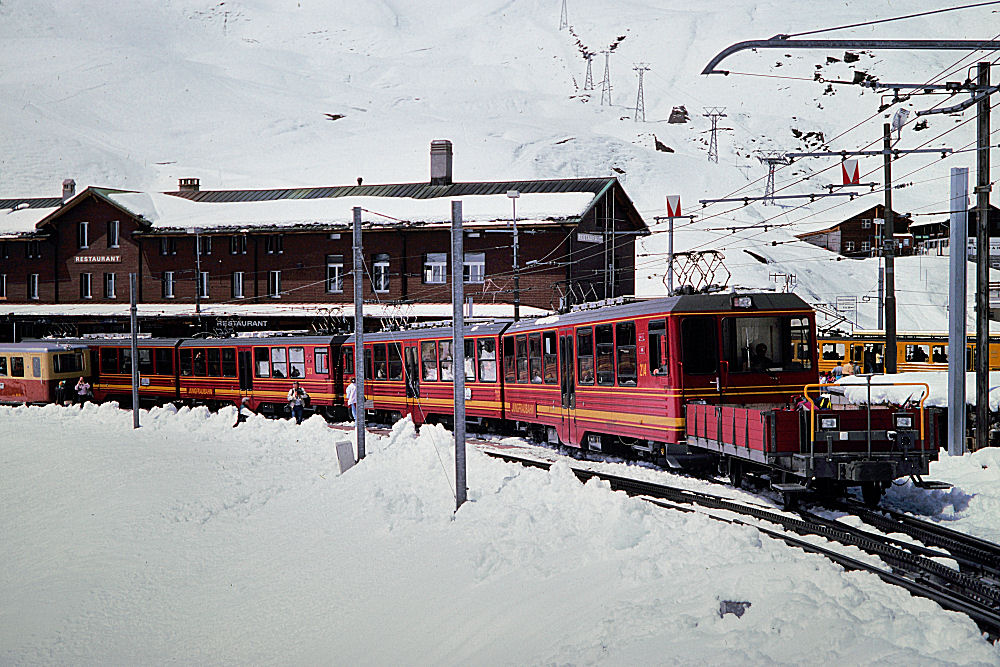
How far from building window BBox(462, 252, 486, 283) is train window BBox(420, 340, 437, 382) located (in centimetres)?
1797

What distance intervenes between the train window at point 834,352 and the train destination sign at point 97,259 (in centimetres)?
3784

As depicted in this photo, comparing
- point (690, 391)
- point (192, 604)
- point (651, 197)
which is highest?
point (651, 197)

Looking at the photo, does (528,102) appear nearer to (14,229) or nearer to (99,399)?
(14,229)

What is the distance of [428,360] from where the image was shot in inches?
1070

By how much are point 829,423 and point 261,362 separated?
24.9 m

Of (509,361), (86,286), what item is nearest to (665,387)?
(509,361)

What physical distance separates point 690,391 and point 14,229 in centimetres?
5098

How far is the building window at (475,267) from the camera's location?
45.3 meters

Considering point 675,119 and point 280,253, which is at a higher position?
point 675,119

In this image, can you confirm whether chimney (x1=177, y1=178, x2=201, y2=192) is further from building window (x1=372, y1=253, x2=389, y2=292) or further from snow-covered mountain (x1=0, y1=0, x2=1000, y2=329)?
snow-covered mountain (x1=0, y1=0, x2=1000, y2=329)

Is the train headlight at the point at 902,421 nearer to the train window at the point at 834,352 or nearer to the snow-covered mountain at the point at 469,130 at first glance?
the train window at the point at 834,352

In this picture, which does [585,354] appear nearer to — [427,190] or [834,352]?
[834,352]

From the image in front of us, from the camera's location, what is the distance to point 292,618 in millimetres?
12195

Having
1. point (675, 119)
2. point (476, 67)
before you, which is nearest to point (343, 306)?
point (675, 119)
